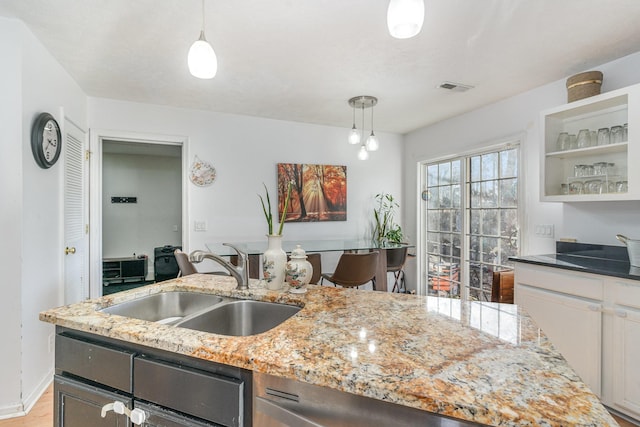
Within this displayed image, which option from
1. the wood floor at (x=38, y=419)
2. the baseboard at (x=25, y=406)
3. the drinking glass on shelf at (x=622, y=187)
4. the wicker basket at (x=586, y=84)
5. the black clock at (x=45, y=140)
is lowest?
the wood floor at (x=38, y=419)

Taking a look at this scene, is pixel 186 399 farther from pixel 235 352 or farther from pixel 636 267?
pixel 636 267

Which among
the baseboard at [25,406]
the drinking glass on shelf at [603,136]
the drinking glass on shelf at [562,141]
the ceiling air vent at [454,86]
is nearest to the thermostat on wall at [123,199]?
the baseboard at [25,406]

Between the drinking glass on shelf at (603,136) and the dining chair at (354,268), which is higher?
the drinking glass on shelf at (603,136)

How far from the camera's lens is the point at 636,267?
2.03 metres

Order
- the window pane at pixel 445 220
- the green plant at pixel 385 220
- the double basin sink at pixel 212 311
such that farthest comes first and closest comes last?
the green plant at pixel 385 220 → the window pane at pixel 445 220 → the double basin sink at pixel 212 311

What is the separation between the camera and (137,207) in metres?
6.09

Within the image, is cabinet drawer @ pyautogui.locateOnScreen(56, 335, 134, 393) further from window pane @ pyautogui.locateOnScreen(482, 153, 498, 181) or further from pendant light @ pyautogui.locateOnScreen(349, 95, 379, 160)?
window pane @ pyautogui.locateOnScreen(482, 153, 498, 181)

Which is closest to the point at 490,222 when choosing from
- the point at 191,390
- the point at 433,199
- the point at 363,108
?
the point at 433,199

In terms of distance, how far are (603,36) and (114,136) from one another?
4.22m

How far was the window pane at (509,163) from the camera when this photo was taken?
3172 millimetres

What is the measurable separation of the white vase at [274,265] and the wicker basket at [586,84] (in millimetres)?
2558

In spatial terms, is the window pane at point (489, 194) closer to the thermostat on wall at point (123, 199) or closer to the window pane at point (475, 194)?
the window pane at point (475, 194)

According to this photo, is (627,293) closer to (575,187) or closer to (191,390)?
(575,187)

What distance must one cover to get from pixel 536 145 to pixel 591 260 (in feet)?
3.70
